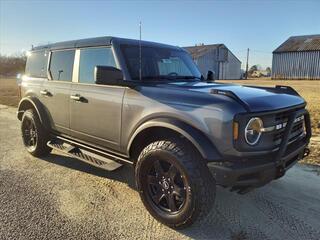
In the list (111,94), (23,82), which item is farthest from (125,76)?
(23,82)

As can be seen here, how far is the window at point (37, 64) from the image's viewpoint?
608cm

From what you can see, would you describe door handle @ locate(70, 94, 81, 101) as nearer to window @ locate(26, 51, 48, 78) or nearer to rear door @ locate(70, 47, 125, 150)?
rear door @ locate(70, 47, 125, 150)

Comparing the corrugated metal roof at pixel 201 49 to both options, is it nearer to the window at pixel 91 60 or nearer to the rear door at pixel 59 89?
the rear door at pixel 59 89

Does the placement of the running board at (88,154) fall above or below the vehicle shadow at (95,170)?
above

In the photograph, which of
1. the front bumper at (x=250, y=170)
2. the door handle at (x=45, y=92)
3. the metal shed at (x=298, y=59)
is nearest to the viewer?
the front bumper at (x=250, y=170)

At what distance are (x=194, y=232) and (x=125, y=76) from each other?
198 cm

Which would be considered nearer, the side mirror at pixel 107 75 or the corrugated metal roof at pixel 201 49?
the side mirror at pixel 107 75

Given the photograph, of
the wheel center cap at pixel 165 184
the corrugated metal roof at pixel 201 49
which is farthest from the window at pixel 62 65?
the corrugated metal roof at pixel 201 49

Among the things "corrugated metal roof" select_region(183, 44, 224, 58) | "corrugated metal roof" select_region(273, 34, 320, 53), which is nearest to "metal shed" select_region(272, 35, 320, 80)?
"corrugated metal roof" select_region(273, 34, 320, 53)

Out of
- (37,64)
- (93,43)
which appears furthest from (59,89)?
(37,64)

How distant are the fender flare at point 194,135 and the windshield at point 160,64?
953 millimetres

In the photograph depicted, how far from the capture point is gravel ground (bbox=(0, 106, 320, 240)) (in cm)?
360

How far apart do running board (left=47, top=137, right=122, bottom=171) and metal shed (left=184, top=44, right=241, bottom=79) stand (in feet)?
148

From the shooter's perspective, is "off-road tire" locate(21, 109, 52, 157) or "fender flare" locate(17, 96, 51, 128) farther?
"off-road tire" locate(21, 109, 52, 157)
